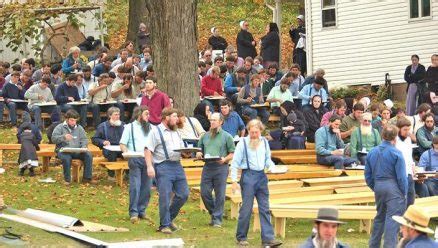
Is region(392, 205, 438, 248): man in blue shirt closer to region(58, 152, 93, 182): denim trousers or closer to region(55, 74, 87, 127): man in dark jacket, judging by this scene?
region(58, 152, 93, 182): denim trousers

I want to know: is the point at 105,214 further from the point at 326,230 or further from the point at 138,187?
the point at 326,230

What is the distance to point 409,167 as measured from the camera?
21312mm

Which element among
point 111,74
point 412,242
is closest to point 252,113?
point 111,74

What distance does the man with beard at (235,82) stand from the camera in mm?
33156

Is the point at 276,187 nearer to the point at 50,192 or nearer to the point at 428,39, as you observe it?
the point at 50,192

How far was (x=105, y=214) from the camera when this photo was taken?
76.6 feet

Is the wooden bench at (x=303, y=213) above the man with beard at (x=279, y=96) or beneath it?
beneath

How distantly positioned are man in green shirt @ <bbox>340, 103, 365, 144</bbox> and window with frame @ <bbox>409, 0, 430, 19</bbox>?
11.8 metres

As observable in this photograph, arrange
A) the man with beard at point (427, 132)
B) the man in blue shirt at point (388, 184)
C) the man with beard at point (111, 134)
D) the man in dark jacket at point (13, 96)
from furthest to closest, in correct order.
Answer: the man in dark jacket at point (13, 96) < the man with beard at point (427, 132) < the man with beard at point (111, 134) < the man in blue shirt at point (388, 184)

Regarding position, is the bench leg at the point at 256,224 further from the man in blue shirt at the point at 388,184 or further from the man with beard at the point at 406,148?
the man in blue shirt at the point at 388,184

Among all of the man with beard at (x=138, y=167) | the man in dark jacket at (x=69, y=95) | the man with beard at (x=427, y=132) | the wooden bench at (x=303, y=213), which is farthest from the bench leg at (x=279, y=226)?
the man in dark jacket at (x=69, y=95)

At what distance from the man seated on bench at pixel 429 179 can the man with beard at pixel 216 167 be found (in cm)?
387

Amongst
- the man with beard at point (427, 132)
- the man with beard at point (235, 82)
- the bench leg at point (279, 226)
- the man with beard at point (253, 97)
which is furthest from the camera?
the man with beard at point (235, 82)

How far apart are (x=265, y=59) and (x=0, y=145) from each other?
44.0ft
